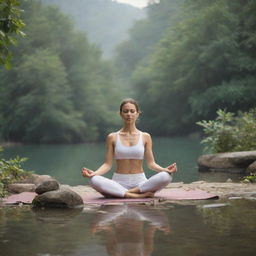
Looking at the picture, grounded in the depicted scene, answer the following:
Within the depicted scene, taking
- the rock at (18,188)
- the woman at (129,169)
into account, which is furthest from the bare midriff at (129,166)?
the rock at (18,188)

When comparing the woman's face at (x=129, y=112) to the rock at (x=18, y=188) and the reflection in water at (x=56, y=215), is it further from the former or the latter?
the rock at (x=18, y=188)

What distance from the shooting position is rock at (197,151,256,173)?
1287cm

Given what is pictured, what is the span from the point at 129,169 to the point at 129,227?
8.42 feet

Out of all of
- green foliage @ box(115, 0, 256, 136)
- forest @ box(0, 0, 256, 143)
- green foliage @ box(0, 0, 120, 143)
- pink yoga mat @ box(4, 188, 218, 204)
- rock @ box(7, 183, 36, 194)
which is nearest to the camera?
pink yoga mat @ box(4, 188, 218, 204)

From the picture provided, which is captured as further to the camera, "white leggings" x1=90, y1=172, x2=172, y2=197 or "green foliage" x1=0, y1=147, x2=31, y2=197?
"green foliage" x1=0, y1=147, x2=31, y2=197

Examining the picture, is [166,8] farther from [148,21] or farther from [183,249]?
[183,249]

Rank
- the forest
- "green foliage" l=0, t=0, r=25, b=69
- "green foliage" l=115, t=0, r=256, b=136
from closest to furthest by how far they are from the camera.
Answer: "green foliage" l=0, t=0, r=25, b=69
"green foliage" l=115, t=0, r=256, b=136
the forest

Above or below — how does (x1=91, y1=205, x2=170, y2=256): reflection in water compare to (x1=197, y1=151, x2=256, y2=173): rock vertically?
below

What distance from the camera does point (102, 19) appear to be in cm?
10969

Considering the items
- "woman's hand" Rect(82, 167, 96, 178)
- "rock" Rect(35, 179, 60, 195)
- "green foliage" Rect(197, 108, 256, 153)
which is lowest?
"rock" Rect(35, 179, 60, 195)

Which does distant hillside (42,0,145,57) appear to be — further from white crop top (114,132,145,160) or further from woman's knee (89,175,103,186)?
woman's knee (89,175,103,186)

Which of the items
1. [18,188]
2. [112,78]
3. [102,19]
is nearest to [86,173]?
[18,188]

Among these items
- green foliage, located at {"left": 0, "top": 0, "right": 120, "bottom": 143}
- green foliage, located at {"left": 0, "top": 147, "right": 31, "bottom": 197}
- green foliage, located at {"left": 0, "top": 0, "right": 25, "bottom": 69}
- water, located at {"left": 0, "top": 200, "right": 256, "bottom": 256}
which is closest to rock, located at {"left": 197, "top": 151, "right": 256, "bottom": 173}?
green foliage, located at {"left": 0, "top": 147, "right": 31, "bottom": 197}

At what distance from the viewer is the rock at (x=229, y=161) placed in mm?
12867
